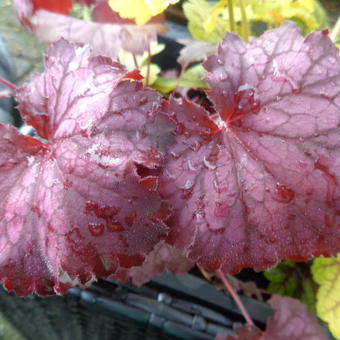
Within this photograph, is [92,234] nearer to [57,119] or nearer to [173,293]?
[57,119]

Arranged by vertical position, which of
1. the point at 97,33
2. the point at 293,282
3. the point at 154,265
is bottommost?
the point at 293,282

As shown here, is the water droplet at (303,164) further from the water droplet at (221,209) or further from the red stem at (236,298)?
the red stem at (236,298)

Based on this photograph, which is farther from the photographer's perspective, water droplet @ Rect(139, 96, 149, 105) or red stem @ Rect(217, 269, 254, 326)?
red stem @ Rect(217, 269, 254, 326)

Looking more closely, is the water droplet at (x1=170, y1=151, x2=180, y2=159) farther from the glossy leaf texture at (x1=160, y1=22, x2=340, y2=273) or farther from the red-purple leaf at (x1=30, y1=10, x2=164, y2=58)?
the red-purple leaf at (x1=30, y1=10, x2=164, y2=58)

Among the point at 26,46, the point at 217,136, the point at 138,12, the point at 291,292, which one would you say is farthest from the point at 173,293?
the point at 26,46

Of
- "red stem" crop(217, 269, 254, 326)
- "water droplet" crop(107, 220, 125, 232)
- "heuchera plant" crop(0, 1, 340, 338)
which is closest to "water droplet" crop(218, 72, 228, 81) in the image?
"heuchera plant" crop(0, 1, 340, 338)

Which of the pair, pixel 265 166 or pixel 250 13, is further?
pixel 250 13

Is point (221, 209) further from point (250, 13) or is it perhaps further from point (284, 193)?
point (250, 13)

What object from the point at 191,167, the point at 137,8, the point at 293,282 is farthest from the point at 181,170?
the point at 293,282
